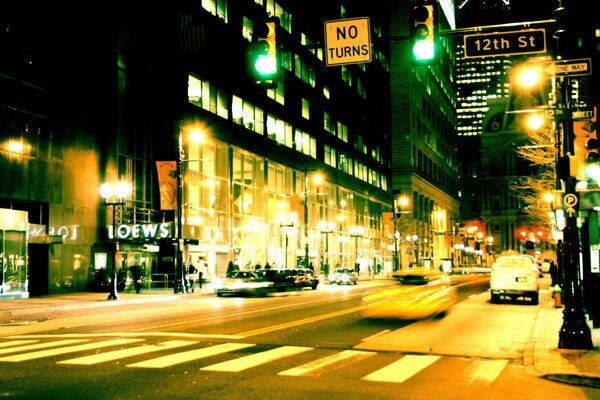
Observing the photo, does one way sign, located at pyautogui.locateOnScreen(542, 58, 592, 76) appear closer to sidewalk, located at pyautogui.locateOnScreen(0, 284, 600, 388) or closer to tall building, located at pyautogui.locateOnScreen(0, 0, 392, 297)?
sidewalk, located at pyautogui.locateOnScreen(0, 284, 600, 388)

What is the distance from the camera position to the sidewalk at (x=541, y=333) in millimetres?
10969

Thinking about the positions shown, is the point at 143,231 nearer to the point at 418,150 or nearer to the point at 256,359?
the point at 256,359

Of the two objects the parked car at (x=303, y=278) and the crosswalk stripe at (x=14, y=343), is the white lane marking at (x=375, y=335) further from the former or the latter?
the parked car at (x=303, y=278)

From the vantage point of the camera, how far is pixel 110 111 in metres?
40.3

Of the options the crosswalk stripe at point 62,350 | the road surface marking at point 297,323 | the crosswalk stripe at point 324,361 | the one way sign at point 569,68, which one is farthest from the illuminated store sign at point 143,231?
the one way sign at point 569,68

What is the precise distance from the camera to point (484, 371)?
1158cm

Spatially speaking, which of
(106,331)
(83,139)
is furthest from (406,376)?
(83,139)

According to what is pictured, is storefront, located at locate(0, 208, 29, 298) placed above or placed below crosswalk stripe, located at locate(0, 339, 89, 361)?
above

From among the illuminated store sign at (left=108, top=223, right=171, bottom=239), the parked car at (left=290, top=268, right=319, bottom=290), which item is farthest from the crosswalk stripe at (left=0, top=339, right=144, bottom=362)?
the parked car at (left=290, top=268, right=319, bottom=290)

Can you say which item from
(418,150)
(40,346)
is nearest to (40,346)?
(40,346)

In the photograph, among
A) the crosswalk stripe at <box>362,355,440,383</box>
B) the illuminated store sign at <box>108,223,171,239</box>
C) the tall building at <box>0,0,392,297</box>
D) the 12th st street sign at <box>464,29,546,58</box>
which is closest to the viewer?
the crosswalk stripe at <box>362,355,440,383</box>

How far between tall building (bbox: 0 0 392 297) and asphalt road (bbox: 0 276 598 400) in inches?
310

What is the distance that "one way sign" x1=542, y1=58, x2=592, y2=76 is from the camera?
13688 mm

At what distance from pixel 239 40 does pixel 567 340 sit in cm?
4424
